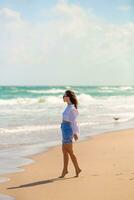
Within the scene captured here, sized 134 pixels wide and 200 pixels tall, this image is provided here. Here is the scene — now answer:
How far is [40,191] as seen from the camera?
6.85m

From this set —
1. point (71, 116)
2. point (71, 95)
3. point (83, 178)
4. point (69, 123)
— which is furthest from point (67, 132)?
point (83, 178)

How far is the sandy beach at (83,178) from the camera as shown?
6505 mm

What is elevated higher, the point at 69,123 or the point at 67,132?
the point at 69,123

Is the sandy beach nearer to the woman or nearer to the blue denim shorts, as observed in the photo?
the woman

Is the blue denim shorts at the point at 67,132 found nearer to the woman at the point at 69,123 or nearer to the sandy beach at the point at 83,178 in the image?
the woman at the point at 69,123

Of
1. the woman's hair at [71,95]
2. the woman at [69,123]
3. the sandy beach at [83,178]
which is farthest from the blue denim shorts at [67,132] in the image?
the sandy beach at [83,178]

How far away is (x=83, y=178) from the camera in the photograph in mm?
7586

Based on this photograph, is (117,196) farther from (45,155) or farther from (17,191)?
(45,155)

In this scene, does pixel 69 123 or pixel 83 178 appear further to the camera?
pixel 69 123

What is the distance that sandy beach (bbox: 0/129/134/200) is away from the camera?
651cm

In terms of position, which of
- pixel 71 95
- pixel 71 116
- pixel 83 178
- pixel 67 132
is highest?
pixel 71 95

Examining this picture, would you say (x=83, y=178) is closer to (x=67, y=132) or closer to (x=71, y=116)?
(x=67, y=132)

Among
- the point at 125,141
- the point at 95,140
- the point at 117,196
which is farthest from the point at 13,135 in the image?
the point at 117,196

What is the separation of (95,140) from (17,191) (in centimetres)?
609
